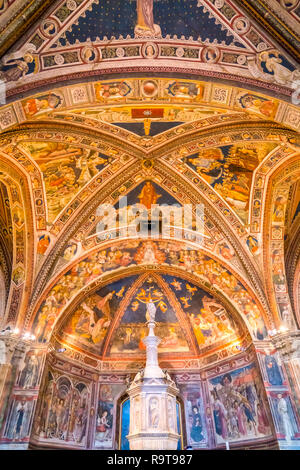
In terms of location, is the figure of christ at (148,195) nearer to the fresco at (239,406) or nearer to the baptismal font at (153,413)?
the baptismal font at (153,413)

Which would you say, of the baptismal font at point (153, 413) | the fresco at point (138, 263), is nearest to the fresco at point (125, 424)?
the baptismal font at point (153, 413)

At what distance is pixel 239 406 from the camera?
13914mm

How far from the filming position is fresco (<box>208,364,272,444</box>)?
42.5 ft

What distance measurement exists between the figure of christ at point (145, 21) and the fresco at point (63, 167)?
4.39 m

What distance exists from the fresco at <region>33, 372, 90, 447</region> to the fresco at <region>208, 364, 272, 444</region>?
596cm

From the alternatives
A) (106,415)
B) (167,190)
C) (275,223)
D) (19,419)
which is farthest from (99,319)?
(275,223)

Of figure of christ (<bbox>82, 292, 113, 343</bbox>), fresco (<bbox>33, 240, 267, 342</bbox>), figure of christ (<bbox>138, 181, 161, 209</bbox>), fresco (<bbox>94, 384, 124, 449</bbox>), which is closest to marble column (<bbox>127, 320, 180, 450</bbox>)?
fresco (<bbox>94, 384, 124, 449</bbox>)

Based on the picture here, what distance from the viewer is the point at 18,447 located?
431 inches

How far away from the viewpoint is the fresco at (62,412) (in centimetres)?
1279

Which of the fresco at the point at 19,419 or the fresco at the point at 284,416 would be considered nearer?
the fresco at the point at 284,416

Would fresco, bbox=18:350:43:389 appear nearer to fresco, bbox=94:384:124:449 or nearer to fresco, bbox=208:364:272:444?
fresco, bbox=94:384:124:449

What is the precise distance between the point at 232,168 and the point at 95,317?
32.1 feet

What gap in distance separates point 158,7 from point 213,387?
587 inches

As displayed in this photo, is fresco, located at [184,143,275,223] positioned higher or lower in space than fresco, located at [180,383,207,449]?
higher
